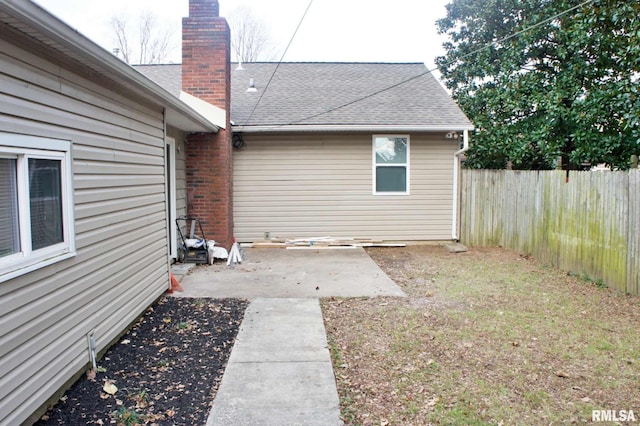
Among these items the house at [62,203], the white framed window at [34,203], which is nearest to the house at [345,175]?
the house at [62,203]

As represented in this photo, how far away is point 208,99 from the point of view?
9.06 m

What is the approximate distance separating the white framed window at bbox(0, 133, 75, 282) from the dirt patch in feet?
7.88

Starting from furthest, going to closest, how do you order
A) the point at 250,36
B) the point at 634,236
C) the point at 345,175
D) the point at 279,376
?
the point at 250,36 → the point at 345,175 → the point at 634,236 → the point at 279,376

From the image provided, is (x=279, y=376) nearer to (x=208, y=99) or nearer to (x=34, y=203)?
(x=34, y=203)

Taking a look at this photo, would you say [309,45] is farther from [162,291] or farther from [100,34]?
[162,291]

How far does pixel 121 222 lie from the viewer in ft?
15.5

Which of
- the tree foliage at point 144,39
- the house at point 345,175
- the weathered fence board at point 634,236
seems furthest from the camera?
the tree foliage at point 144,39

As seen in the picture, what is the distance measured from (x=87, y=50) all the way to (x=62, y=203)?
1.18 m

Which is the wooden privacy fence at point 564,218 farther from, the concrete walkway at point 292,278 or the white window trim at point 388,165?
the concrete walkway at point 292,278

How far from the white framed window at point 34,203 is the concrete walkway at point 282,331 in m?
1.62

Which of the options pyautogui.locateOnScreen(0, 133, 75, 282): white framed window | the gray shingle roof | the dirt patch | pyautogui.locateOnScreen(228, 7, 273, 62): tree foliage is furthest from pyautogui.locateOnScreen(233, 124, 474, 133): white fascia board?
pyautogui.locateOnScreen(228, 7, 273, 62): tree foliage

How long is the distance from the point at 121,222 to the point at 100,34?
23.5 meters

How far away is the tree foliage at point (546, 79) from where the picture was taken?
30.9ft

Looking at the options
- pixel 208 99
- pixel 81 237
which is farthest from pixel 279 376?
pixel 208 99
